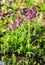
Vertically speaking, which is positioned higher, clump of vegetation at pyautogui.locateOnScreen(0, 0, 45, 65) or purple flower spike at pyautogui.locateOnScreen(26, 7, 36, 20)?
purple flower spike at pyautogui.locateOnScreen(26, 7, 36, 20)

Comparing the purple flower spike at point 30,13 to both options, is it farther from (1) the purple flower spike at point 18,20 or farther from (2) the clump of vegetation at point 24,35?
(1) the purple flower spike at point 18,20

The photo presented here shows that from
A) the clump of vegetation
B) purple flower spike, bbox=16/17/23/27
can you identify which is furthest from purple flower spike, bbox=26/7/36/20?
purple flower spike, bbox=16/17/23/27

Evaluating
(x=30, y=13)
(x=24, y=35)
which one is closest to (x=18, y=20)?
(x=30, y=13)

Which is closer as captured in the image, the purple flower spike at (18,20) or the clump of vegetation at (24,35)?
the clump of vegetation at (24,35)

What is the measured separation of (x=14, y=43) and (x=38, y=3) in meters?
1.09

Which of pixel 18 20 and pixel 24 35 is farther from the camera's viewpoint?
pixel 18 20

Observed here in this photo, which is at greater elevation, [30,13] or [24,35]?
[30,13]

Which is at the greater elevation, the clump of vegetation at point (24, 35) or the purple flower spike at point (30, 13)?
the purple flower spike at point (30, 13)

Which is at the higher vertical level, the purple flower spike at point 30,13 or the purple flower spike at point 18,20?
the purple flower spike at point 30,13

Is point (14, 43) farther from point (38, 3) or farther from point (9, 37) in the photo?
point (38, 3)

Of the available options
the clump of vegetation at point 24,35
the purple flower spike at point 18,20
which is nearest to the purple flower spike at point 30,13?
the clump of vegetation at point 24,35

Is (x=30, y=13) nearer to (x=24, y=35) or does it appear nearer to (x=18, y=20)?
(x=18, y=20)

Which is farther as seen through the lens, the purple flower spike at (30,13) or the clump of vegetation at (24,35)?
the purple flower spike at (30,13)

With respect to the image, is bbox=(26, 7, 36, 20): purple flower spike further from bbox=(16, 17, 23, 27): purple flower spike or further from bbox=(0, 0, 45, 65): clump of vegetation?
bbox=(16, 17, 23, 27): purple flower spike
